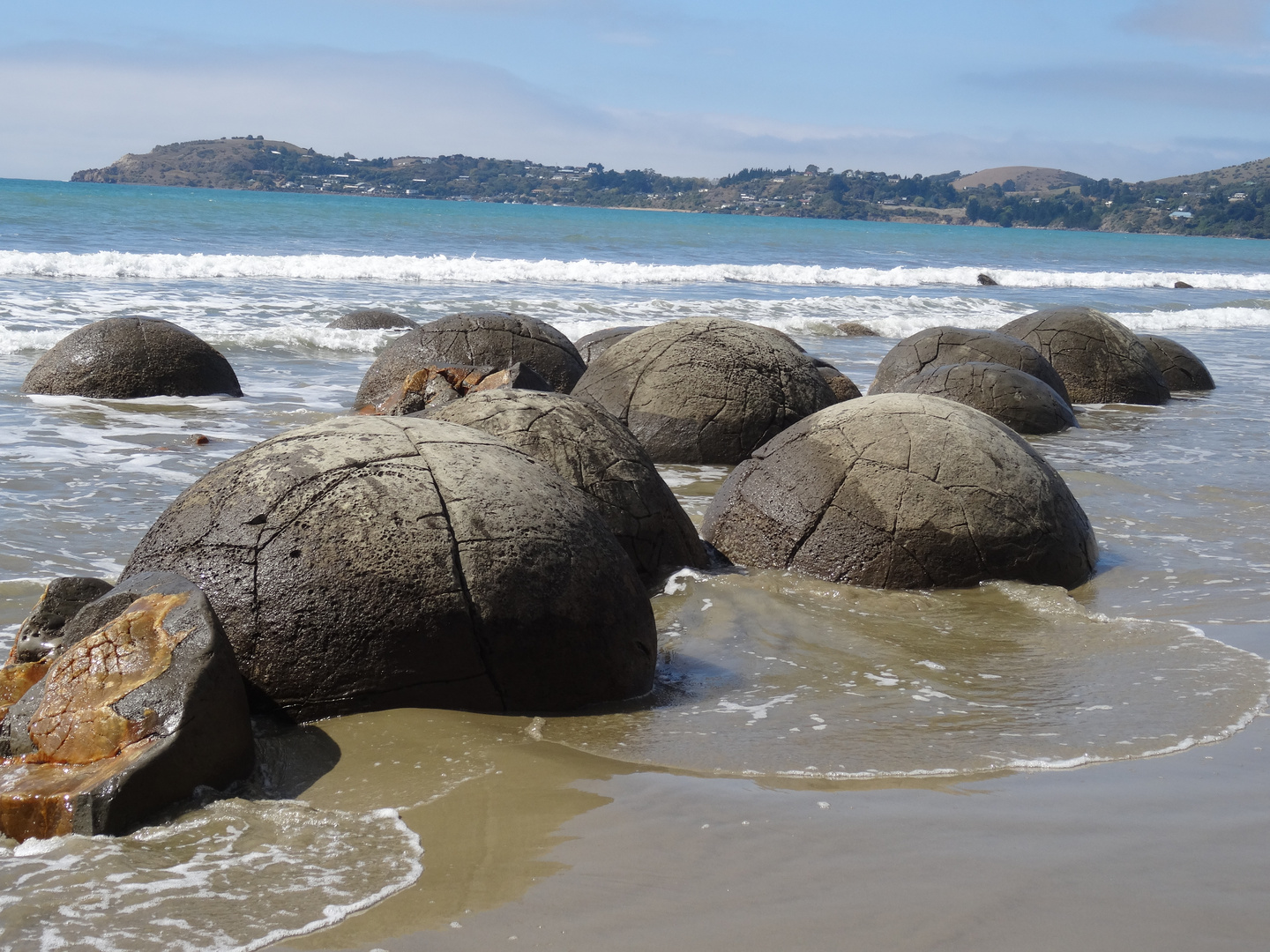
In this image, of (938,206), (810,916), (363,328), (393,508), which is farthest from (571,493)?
(938,206)

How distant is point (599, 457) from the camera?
5926 millimetres

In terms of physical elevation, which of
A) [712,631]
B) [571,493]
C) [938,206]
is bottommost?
[712,631]

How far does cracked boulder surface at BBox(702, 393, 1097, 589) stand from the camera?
20.1 feet

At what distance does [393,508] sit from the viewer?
13.1ft

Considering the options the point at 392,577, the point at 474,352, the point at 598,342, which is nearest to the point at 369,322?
the point at 598,342

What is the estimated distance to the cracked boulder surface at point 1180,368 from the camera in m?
16.2

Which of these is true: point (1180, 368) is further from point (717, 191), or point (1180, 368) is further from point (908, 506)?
point (717, 191)

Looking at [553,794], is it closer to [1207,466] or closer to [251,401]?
[1207,466]

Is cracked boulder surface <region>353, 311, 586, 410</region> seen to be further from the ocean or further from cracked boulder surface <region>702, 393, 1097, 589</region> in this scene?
cracked boulder surface <region>702, 393, 1097, 589</region>

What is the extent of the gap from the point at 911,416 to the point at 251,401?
7901mm

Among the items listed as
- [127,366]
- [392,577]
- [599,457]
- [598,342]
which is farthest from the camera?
[598,342]

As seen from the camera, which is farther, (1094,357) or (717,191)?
(717,191)

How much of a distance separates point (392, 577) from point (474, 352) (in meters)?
7.69

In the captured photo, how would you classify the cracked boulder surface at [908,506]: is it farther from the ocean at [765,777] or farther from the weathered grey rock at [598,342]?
the weathered grey rock at [598,342]
